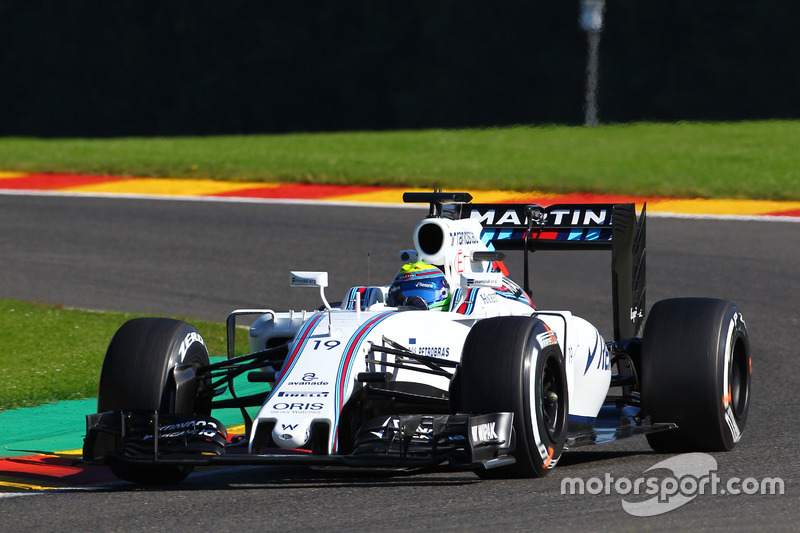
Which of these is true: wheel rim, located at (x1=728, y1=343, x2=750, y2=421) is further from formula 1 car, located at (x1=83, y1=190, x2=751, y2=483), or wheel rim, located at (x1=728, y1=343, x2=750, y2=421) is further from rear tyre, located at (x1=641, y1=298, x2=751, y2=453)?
rear tyre, located at (x1=641, y1=298, x2=751, y2=453)

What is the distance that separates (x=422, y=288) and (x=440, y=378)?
1.92ft

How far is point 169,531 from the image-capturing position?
6.04m

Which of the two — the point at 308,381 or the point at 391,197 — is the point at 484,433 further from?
the point at 391,197

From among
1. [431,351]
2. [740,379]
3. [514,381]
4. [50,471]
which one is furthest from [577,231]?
[50,471]

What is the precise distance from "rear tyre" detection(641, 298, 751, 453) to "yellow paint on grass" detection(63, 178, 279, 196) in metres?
12.9

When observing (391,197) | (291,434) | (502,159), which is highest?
(502,159)

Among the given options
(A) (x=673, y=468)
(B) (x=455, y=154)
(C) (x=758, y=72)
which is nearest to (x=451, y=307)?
(A) (x=673, y=468)

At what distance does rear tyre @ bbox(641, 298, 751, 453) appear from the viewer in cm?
797

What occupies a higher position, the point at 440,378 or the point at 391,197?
the point at 391,197

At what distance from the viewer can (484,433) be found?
6.66 m

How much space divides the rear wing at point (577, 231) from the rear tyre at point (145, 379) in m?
1.96

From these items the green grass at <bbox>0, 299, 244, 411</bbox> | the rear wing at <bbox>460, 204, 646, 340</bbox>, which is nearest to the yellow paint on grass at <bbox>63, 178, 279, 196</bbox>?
the green grass at <bbox>0, 299, 244, 411</bbox>

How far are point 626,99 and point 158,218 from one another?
64.9 ft

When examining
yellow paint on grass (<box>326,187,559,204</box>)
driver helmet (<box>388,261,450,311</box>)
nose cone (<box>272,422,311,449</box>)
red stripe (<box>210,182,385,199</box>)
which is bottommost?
nose cone (<box>272,422,311,449</box>)
